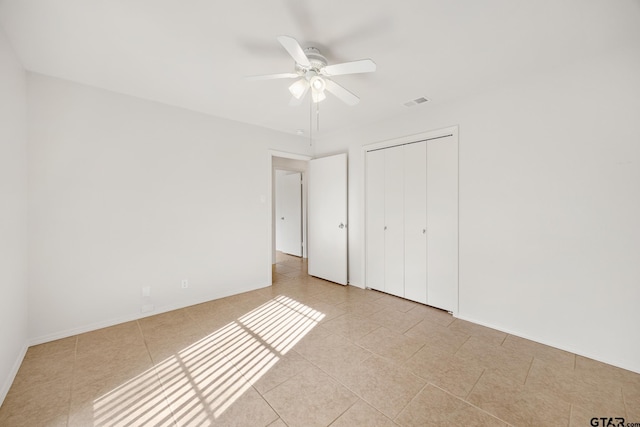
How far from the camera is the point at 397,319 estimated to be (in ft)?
9.37

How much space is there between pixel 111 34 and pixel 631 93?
403cm

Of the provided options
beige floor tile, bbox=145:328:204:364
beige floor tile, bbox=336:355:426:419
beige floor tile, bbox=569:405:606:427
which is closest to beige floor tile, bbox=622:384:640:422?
beige floor tile, bbox=569:405:606:427

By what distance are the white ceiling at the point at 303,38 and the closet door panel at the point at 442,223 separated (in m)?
0.72

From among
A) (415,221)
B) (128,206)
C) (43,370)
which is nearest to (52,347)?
(43,370)

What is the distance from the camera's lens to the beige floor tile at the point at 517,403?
59.5 inches

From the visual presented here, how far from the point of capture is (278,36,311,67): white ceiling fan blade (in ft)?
4.83

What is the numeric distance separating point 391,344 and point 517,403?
0.95 meters

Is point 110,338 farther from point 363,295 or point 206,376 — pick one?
point 363,295

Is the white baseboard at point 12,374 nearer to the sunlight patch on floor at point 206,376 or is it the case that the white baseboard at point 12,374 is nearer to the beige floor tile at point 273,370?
the sunlight patch on floor at point 206,376

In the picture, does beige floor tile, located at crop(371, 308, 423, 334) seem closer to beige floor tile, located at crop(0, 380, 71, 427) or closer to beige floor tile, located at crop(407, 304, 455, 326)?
beige floor tile, located at crop(407, 304, 455, 326)

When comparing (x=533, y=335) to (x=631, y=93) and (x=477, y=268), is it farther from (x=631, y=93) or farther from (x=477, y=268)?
(x=631, y=93)

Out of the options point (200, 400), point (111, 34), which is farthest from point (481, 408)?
point (111, 34)

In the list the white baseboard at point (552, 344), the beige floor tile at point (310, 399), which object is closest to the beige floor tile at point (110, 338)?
the beige floor tile at point (310, 399)

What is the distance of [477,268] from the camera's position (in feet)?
9.04
